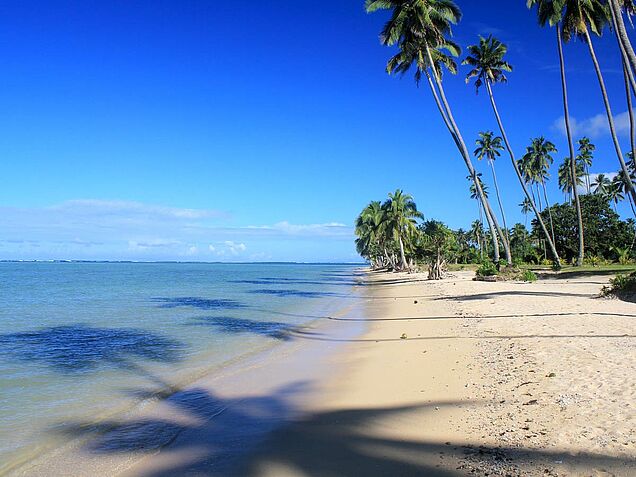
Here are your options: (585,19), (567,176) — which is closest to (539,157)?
(567,176)

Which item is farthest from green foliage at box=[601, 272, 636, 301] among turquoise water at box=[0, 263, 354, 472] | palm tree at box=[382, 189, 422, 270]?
palm tree at box=[382, 189, 422, 270]

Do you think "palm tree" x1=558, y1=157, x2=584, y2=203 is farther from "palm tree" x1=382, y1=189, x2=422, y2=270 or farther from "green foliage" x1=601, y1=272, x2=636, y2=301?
"green foliage" x1=601, y1=272, x2=636, y2=301

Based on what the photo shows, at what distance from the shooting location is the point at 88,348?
1423cm

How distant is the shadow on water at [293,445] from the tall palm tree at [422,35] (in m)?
25.4

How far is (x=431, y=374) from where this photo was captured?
895 centimetres

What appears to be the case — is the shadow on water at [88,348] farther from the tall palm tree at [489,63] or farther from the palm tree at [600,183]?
the palm tree at [600,183]

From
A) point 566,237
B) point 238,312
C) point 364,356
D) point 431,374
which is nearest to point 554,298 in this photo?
point 364,356

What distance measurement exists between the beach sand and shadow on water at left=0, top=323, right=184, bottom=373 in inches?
140

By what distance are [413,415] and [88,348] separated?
11.5m

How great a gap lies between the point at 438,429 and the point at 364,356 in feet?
19.6

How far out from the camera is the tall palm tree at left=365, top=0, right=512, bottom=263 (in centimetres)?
2727

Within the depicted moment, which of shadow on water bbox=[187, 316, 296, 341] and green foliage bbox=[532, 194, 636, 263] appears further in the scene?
green foliage bbox=[532, 194, 636, 263]

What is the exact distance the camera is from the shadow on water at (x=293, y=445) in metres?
4.76

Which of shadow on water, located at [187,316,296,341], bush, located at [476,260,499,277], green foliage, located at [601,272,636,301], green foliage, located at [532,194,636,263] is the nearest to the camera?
shadow on water, located at [187,316,296,341]
